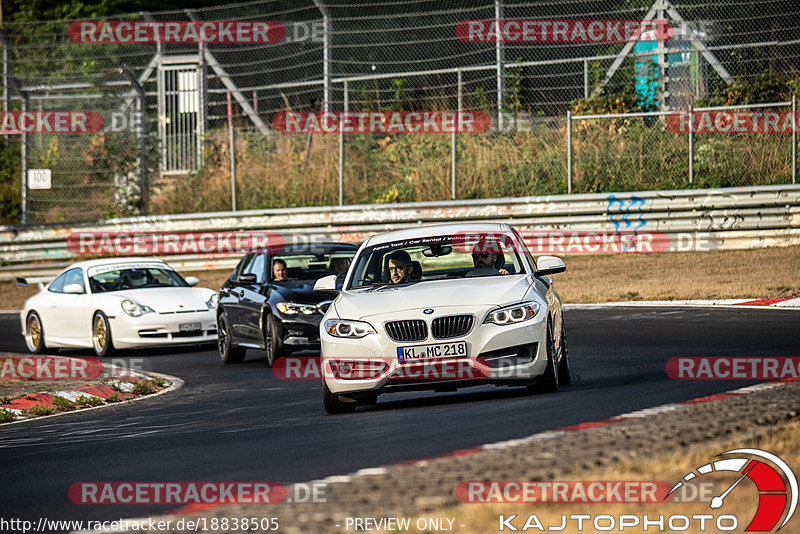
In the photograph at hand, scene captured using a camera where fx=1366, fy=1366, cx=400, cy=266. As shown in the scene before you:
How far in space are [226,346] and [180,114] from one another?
1914 centimetres

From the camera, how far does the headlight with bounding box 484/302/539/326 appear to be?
10.3 m

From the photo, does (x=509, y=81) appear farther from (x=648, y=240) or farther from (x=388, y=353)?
(x=388, y=353)

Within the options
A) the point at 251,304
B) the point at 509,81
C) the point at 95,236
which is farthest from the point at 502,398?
the point at 95,236

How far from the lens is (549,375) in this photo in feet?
34.8

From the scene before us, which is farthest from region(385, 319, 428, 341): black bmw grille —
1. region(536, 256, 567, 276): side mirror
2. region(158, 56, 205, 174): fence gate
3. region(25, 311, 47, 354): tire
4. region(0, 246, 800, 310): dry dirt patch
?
region(158, 56, 205, 174): fence gate

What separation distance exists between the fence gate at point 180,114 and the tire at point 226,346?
47.8 ft

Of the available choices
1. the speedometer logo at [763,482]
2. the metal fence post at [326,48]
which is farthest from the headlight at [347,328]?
the metal fence post at [326,48]

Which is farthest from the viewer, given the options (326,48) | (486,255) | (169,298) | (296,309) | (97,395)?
(326,48)

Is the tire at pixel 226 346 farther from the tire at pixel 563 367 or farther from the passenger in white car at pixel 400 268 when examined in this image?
the tire at pixel 563 367

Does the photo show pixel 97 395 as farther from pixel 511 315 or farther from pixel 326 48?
pixel 326 48

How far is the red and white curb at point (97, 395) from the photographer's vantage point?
1290 cm

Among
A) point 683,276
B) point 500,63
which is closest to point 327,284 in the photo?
point 683,276

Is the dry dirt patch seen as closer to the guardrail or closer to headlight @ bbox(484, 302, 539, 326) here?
the guardrail

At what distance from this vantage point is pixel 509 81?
92.1 ft
